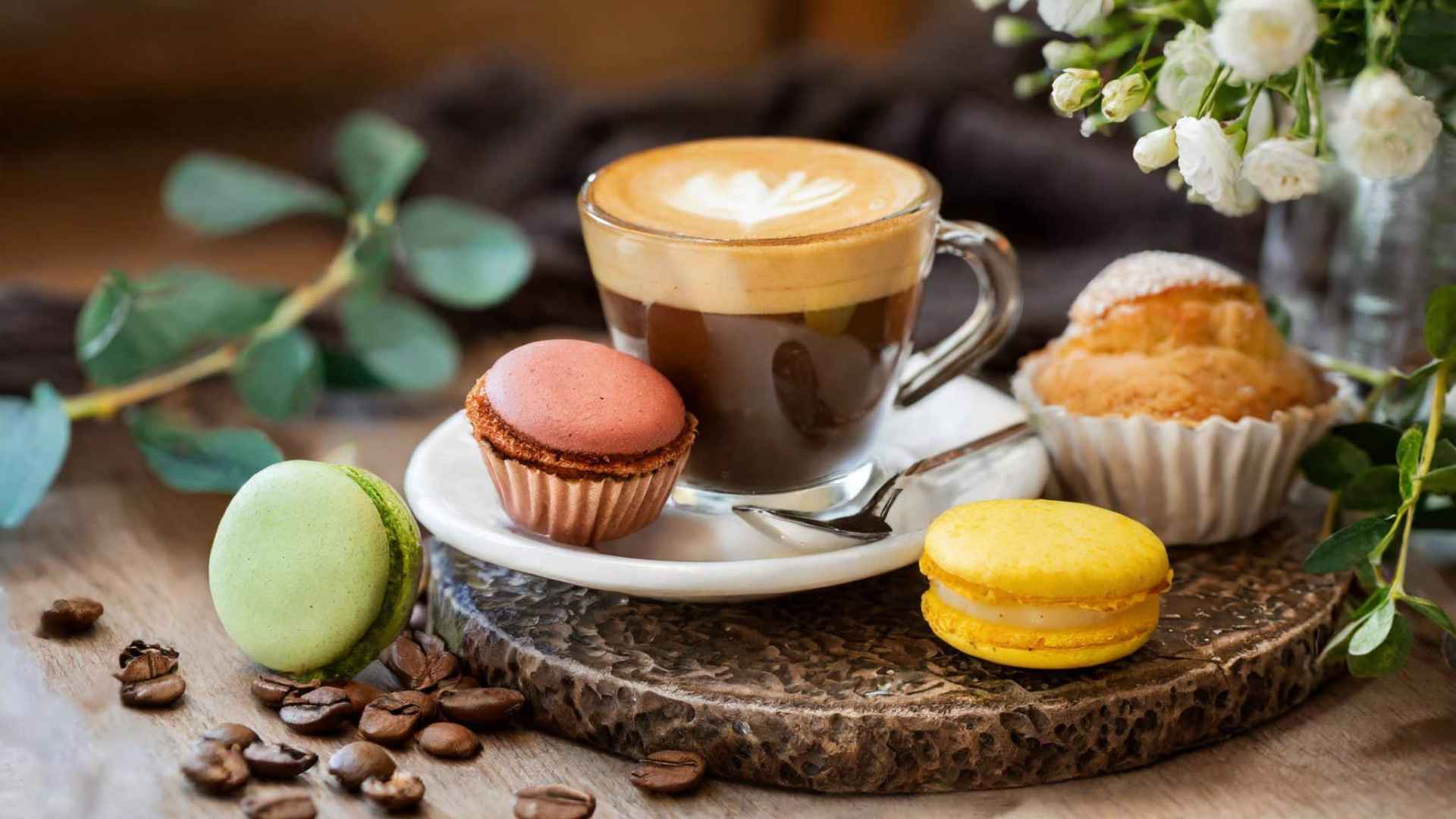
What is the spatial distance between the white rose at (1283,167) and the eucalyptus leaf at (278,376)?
0.95 meters

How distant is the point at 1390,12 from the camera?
3.35 ft

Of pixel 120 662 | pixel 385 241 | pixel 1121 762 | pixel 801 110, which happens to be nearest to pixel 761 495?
pixel 1121 762

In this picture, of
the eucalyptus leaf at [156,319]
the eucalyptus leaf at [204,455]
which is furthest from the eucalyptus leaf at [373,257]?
the eucalyptus leaf at [204,455]

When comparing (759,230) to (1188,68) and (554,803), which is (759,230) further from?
(554,803)

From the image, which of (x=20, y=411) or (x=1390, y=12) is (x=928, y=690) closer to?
(x=1390, y=12)

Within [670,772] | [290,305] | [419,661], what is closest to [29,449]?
[290,305]

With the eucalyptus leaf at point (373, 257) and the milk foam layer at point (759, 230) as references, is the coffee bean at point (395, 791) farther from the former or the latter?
the eucalyptus leaf at point (373, 257)

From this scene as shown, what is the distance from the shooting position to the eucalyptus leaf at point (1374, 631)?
94cm

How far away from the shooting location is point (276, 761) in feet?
2.97

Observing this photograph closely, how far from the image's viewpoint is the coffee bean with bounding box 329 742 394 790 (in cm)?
91

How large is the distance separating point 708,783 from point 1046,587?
251 millimetres

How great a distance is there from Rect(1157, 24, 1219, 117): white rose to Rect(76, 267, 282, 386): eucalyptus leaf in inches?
37.7

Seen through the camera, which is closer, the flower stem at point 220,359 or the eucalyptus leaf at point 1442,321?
the eucalyptus leaf at point 1442,321

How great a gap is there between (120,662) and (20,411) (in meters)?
0.36
